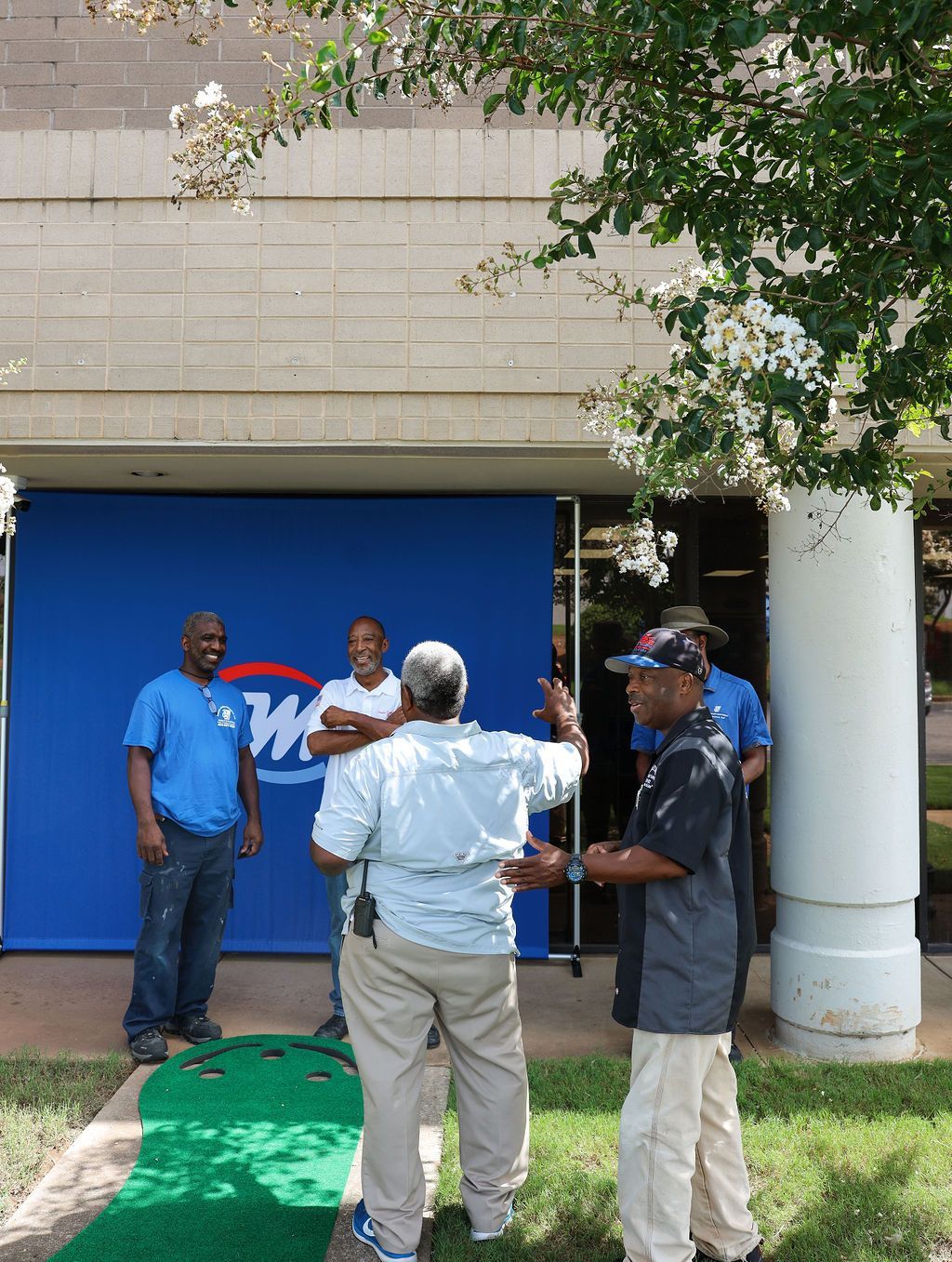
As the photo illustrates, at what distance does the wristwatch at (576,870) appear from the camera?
10.2 ft

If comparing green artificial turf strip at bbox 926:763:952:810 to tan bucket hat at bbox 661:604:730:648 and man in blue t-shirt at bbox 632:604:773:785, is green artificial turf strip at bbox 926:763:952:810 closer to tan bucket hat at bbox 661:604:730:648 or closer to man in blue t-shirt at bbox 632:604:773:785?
man in blue t-shirt at bbox 632:604:773:785

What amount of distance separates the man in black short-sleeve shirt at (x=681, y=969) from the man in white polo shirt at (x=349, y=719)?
188 cm

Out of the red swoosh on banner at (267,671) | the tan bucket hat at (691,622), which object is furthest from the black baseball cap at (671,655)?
the red swoosh on banner at (267,671)

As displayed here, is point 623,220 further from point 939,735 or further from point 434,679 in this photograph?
point 939,735

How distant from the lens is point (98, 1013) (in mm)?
5477

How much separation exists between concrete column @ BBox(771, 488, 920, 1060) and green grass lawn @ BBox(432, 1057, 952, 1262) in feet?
0.99

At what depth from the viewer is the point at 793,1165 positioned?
3904mm

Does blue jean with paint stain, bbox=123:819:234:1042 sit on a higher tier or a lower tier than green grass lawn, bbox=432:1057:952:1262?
higher

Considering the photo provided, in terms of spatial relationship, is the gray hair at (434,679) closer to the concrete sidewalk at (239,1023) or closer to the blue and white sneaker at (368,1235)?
the blue and white sneaker at (368,1235)

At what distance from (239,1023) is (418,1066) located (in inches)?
92.2

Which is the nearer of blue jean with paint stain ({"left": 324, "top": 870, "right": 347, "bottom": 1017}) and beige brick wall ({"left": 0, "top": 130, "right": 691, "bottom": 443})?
blue jean with paint stain ({"left": 324, "top": 870, "right": 347, "bottom": 1017})

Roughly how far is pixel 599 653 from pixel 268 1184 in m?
3.73

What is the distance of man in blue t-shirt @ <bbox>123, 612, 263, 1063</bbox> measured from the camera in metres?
4.92

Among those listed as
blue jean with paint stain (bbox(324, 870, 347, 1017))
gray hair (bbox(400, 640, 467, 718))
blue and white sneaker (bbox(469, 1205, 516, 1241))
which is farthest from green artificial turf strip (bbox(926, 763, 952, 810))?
Answer: gray hair (bbox(400, 640, 467, 718))
